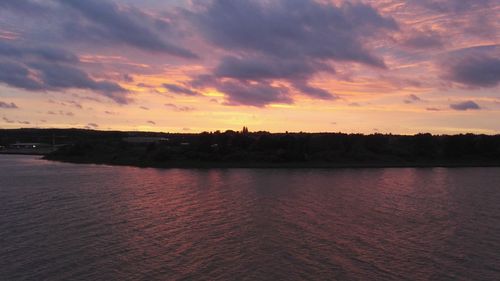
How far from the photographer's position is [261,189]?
59.1 m

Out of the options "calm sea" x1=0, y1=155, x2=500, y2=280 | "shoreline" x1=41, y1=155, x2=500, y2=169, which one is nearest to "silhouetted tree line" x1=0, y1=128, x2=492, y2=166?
"shoreline" x1=41, y1=155, x2=500, y2=169

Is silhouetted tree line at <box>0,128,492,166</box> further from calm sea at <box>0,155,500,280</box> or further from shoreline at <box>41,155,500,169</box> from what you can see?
calm sea at <box>0,155,500,280</box>

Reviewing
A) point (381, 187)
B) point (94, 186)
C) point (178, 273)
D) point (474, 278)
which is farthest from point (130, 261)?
point (381, 187)

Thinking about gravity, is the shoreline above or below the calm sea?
above

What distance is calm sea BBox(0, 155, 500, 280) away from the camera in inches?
904

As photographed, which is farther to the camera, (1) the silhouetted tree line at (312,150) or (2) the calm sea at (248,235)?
(1) the silhouetted tree line at (312,150)

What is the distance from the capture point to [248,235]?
101 feet

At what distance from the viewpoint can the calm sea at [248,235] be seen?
75.3ft

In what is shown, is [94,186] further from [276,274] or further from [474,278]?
[474,278]

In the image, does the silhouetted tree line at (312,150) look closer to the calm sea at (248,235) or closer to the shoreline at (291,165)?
the shoreline at (291,165)

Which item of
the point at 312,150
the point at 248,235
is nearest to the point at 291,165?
the point at 312,150

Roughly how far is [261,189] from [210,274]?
121 feet

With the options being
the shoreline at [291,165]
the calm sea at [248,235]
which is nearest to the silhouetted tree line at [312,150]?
the shoreline at [291,165]

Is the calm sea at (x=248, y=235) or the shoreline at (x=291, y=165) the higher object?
the shoreline at (x=291, y=165)
